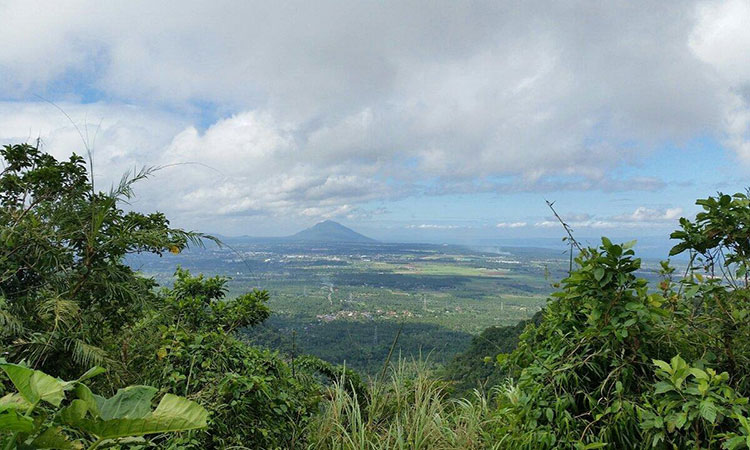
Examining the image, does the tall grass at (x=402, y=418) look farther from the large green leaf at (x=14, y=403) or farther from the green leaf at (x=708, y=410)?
the large green leaf at (x=14, y=403)

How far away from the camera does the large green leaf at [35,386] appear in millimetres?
941

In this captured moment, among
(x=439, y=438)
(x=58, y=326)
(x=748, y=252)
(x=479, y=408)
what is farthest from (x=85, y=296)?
(x=748, y=252)

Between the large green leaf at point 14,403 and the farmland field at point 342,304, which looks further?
the farmland field at point 342,304

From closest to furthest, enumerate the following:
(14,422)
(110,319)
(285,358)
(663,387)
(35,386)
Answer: (14,422) < (35,386) < (663,387) < (110,319) < (285,358)

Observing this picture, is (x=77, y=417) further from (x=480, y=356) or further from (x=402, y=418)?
(x=480, y=356)

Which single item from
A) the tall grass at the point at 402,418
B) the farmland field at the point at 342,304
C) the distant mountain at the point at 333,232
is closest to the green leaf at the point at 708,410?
the farmland field at the point at 342,304

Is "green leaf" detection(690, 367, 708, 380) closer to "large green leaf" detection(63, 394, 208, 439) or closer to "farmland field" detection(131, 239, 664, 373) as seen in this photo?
"farmland field" detection(131, 239, 664, 373)

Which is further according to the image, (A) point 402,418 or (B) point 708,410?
(A) point 402,418

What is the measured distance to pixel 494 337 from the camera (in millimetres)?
6613

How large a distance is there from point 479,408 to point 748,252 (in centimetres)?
168

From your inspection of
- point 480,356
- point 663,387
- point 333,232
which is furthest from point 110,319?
point 333,232

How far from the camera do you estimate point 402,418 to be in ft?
8.73

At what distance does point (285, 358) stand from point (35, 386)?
7.39ft

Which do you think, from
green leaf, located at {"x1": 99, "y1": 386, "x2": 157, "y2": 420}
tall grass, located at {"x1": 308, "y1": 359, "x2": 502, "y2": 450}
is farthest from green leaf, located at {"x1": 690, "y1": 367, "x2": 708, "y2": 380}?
green leaf, located at {"x1": 99, "y1": 386, "x2": 157, "y2": 420}
